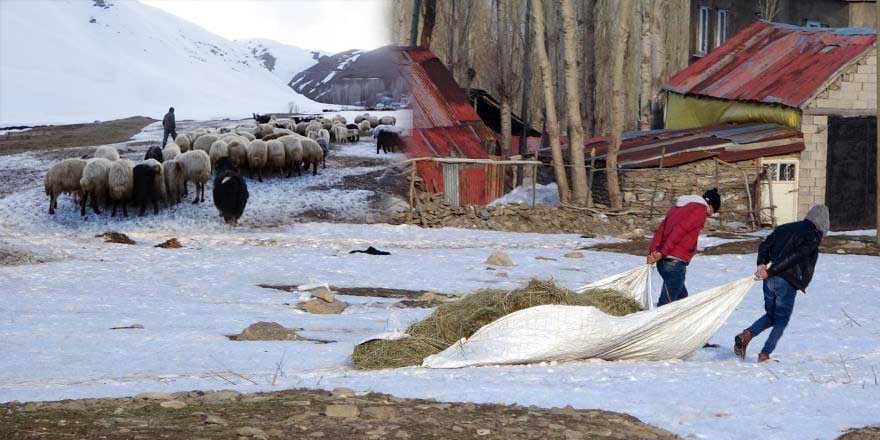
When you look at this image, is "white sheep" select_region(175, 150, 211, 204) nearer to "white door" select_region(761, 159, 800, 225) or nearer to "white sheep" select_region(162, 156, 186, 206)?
"white sheep" select_region(162, 156, 186, 206)

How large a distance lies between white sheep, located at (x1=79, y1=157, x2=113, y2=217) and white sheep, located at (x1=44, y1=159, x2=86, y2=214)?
0.23 m

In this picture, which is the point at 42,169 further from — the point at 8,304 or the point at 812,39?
the point at 812,39

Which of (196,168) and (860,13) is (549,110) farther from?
(860,13)

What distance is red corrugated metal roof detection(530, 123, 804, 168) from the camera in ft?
80.8

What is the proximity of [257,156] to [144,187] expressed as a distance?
4136 millimetres

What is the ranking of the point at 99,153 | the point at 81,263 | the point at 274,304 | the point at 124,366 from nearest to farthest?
the point at 124,366, the point at 274,304, the point at 81,263, the point at 99,153

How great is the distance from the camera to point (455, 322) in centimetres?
926

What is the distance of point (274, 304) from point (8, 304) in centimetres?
290

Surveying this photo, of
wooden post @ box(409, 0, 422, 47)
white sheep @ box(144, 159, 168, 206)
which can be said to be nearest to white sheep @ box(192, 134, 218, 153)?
white sheep @ box(144, 159, 168, 206)

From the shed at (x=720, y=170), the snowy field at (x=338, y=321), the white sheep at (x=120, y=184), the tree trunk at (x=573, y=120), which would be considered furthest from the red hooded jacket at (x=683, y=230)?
the tree trunk at (x=573, y=120)

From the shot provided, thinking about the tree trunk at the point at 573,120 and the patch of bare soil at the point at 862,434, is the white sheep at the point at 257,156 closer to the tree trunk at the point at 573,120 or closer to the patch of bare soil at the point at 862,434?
the tree trunk at the point at 573,120

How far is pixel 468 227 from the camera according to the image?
23047 millimetres

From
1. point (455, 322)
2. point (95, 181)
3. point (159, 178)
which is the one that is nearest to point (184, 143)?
point (159, 178)

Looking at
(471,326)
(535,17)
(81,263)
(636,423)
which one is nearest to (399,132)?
(535,17)
